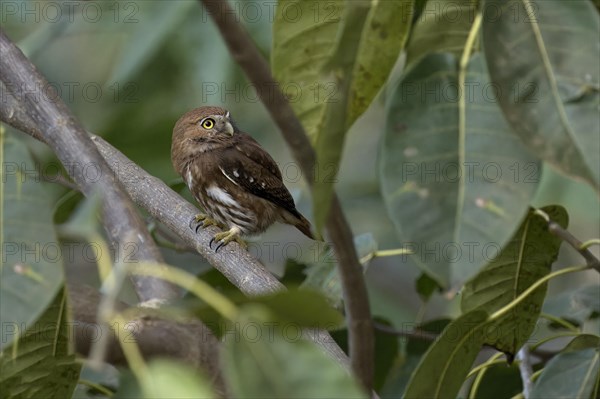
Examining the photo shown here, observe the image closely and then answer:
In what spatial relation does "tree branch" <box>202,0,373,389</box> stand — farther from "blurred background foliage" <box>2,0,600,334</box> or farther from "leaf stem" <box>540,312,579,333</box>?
"blurred background foliage" <box>2,0,600,334</box>

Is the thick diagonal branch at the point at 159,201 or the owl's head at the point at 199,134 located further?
the owl's head at the point at 199,134

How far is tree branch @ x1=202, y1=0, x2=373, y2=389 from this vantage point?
4.44ft

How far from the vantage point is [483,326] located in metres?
2.03

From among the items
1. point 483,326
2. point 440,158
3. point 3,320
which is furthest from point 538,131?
point 3,320

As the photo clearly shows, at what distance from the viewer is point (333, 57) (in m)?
1.53

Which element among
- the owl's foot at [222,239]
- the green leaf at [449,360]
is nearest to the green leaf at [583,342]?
the green leaf at [449,360]

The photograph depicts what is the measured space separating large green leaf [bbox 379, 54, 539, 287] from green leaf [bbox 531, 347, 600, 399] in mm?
849

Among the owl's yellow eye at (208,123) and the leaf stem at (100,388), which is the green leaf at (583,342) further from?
the owl's yellow eye at (208,123)

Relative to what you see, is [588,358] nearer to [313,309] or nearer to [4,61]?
[313,309]

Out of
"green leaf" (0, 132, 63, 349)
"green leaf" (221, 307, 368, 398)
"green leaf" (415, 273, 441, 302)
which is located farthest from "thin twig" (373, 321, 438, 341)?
"green leaf" (221, 307, 368, 398)

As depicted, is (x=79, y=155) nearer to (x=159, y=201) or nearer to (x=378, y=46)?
(x=378, y=46)

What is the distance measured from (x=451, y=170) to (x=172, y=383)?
60 cm

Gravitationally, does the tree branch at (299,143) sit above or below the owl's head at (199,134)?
above

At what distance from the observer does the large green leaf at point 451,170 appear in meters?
1.52
